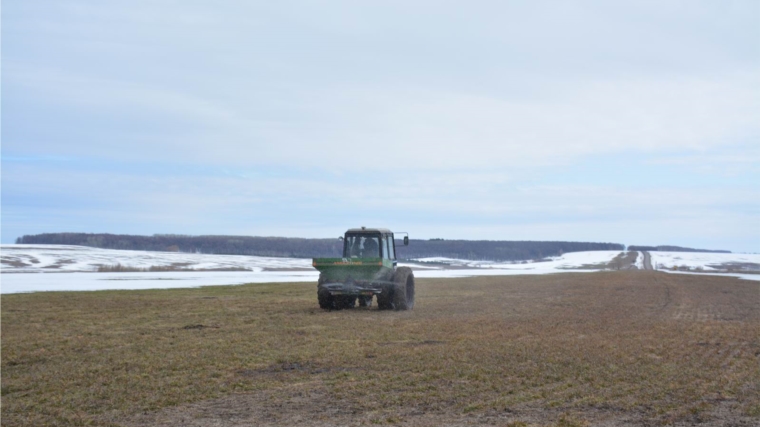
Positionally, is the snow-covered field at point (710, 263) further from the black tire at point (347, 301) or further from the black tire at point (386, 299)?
the black tire at point (386, 299)

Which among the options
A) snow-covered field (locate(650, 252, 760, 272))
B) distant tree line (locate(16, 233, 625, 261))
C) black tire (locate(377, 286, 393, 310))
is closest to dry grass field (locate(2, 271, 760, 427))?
black tire (locate(377, 286, 393, 310))

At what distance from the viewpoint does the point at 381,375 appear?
10.3 meters

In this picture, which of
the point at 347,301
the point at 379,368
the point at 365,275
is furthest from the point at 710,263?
the point at 379,368

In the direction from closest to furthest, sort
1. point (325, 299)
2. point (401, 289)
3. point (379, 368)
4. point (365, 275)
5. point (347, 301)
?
point (379, 368)
point (365, 275)
point (401, 289)
point (325, 299)
point (347, 301)

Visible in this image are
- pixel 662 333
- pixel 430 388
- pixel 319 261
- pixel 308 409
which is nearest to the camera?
pixel 308 409

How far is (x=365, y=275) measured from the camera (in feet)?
66.9

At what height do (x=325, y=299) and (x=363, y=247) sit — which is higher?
(x=363, y=247)

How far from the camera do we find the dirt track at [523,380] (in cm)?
781

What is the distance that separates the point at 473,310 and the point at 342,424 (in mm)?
14111

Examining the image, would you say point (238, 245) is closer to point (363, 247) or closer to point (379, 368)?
point (363, 247)

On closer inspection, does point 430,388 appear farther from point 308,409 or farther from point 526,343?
point 526,343

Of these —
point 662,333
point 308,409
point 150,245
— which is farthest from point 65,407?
point 150,245

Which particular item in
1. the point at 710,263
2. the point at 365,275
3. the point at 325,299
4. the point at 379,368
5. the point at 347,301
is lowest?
the point at 379,368

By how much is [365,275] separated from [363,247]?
1384 millimetres
